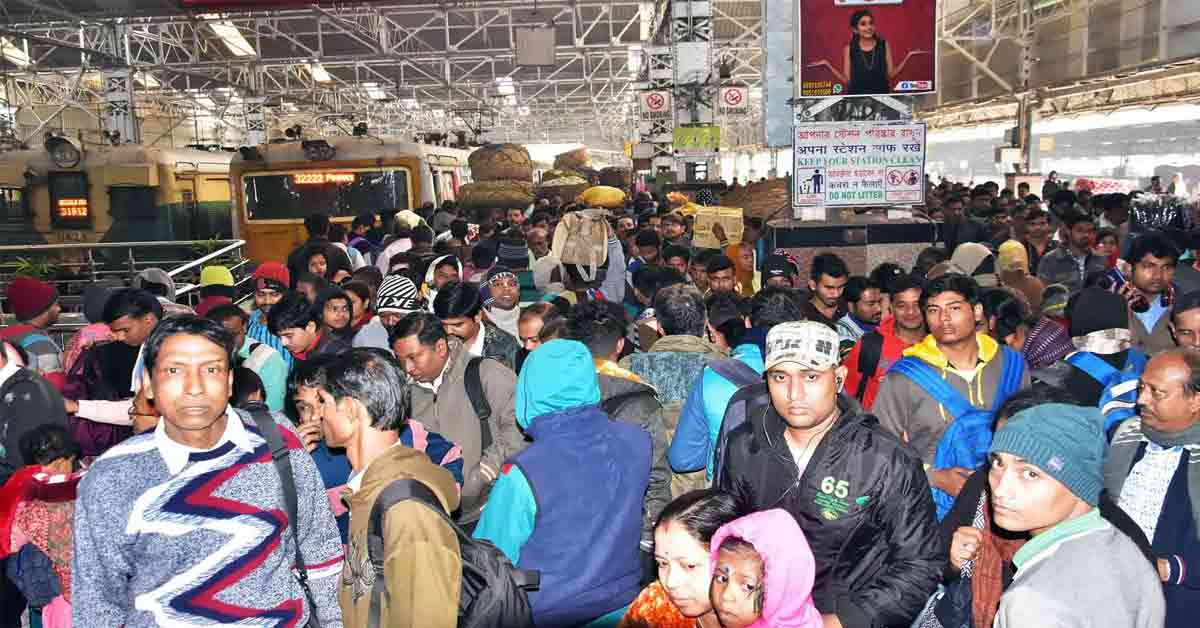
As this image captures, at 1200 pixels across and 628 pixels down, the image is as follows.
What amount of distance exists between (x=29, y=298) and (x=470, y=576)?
4.90 meters

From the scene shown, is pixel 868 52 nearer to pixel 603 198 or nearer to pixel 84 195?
pixel 603 198

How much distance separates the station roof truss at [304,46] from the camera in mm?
24297

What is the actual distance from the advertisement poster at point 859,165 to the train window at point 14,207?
14.9 meters

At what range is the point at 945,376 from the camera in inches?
179

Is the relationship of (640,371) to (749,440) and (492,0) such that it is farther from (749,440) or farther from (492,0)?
(492,0)

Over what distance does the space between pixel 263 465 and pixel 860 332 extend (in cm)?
424

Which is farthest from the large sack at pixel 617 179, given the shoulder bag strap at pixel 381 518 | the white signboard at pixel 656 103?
the shoulder bag strap at pixel 381 518

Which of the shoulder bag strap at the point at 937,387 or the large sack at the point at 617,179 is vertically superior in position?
the large sack at the point at 617,179

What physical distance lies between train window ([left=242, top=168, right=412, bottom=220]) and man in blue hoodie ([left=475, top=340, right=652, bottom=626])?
15.2 m

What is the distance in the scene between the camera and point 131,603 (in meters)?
2.90

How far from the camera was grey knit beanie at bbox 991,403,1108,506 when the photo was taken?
2.71 meters

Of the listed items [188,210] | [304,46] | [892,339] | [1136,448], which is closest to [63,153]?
[188,210]

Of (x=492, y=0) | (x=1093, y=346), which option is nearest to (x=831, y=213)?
(x=1093, y=346)

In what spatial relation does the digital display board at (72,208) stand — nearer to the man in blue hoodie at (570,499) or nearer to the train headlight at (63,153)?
the train headlight at (63,153)
